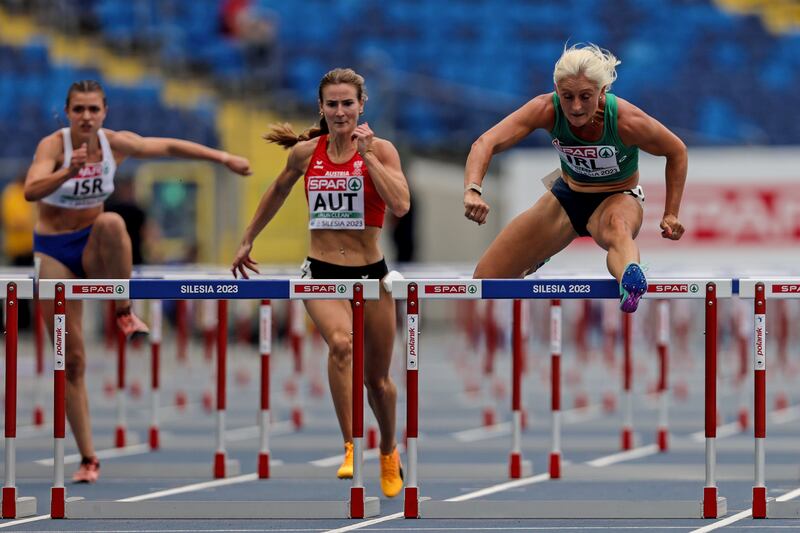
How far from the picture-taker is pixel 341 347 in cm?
721

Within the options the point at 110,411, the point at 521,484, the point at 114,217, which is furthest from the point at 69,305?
the point at 110,411

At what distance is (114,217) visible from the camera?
8.22 meters

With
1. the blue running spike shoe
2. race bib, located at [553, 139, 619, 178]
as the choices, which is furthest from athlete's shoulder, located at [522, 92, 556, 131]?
the blue running spike shoe

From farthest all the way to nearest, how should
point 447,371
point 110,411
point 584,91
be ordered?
point 447,371, point 110,411, point 584,91

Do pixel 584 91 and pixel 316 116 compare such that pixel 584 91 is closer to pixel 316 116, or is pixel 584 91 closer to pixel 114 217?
pixel 114 217

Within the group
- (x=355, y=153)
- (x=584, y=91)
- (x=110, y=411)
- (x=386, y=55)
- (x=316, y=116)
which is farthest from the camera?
(x=386, y=55)

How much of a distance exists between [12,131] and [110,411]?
30.1 ft

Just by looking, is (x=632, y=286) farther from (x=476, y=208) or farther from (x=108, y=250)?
(x=108, y=250)

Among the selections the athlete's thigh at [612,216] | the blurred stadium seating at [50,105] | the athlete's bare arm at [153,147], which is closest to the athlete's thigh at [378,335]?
the athlete's thigh at [612,216]

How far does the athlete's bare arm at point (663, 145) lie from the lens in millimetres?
6875

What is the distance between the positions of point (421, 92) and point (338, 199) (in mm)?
13144

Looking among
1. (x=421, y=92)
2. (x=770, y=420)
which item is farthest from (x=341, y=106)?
(x=421, y=92)

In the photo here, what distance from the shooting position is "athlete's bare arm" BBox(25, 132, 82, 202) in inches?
295

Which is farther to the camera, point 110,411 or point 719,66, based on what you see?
point 719,66
